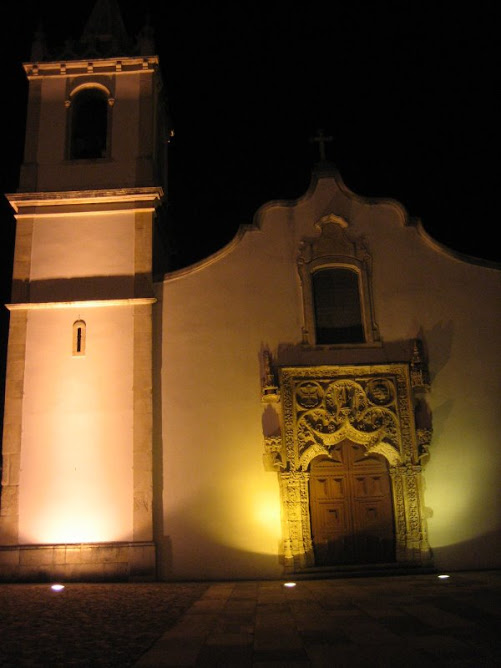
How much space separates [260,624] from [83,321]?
26.5 feet

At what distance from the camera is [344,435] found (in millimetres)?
12992

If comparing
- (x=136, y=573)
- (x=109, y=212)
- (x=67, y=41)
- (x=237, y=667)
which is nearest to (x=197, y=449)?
(x=136, y=573)

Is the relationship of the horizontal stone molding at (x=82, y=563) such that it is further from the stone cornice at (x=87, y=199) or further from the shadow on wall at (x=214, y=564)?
the stone cornice at (x=87, y=199)

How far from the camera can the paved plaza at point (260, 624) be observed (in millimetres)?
5836

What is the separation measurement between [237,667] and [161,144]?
45.8 ft

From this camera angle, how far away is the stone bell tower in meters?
12.4

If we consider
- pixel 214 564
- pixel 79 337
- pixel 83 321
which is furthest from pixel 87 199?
pixel 214 564

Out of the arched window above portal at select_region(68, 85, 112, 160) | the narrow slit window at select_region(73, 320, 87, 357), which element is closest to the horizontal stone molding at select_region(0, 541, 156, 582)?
the narrow slit window at select_region(73, 320, 87, 357)

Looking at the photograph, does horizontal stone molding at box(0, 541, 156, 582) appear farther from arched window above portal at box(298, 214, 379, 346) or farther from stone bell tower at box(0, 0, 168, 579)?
arched window above portal at box(298, 214, 379, 346)

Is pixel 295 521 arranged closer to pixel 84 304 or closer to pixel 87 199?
pixel 84 304

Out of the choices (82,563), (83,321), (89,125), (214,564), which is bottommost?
(214,564)

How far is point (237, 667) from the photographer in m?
5.52

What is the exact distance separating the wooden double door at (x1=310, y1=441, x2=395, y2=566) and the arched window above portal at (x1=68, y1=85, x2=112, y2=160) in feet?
29.6

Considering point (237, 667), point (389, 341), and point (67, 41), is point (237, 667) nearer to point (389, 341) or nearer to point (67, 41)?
point (389, 341)
